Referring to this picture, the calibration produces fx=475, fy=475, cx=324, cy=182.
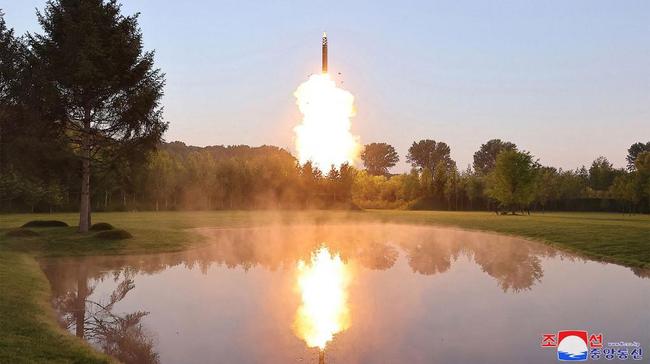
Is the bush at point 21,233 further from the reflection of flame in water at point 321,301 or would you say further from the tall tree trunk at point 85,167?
the reflection of flame in water at point 321,301

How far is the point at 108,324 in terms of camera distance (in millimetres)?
14344

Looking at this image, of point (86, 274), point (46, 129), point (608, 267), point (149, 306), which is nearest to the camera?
point (149, 306)

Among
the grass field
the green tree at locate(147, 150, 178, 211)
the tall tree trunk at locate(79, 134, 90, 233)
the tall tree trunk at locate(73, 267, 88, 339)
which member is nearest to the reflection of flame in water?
the grass field

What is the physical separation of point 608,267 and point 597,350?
1541cm

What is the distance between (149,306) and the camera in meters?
16.6

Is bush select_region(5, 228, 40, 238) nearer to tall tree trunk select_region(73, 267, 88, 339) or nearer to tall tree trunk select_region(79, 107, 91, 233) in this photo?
tall tree trunk select_region(79, 107, 91, 233)

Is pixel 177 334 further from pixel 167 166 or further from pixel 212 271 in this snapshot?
pixel 167 166

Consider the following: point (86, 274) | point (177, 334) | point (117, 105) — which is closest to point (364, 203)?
point (117, 105)

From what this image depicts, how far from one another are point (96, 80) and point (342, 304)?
25017 mm

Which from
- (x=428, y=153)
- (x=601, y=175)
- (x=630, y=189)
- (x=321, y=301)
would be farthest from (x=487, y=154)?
(x=321, y=301)

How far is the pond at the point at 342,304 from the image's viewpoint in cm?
1193

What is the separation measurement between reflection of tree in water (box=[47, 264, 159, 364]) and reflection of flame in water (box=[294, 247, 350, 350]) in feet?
13.6

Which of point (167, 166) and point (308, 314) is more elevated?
point (167, 166)

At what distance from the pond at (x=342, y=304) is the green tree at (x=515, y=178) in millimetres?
40418
